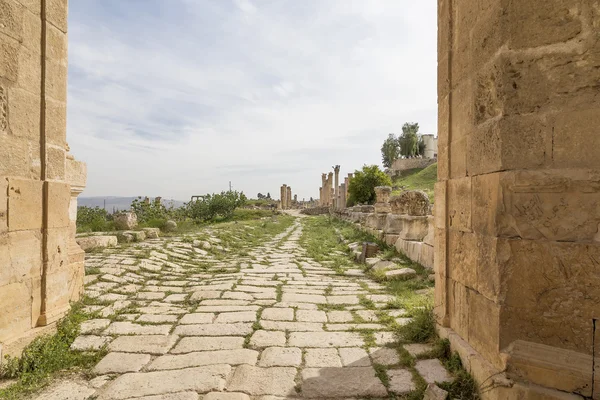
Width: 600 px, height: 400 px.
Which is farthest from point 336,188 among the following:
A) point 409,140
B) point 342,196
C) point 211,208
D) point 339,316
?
point 409,140

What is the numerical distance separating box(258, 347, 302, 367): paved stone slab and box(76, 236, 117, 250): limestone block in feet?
22.3

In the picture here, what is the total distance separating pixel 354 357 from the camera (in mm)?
3279

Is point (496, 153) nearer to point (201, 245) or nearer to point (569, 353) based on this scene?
point (569, 353)

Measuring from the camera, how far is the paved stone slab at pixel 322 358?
124 inches

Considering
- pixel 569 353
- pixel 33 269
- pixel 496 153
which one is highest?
pixel 496 153

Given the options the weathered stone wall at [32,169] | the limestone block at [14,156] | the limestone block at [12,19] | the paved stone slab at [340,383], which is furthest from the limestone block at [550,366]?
the limestone block at [12,19]

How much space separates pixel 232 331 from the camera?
3926 millimetres

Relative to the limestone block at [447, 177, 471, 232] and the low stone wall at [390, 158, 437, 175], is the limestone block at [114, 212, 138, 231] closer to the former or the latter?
the limestone block at [447, 177, 471, 232]

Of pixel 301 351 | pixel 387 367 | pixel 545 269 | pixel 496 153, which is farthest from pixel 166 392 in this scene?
pixel 496 153

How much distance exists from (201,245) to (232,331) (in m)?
6.67

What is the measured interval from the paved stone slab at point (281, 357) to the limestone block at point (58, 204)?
8.13ft

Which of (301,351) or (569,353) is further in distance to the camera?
(301,351)

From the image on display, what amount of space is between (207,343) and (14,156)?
2496 millimetres

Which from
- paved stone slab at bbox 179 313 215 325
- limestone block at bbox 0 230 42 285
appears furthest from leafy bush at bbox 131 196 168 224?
limestone block at bbox 0 230 42 285
